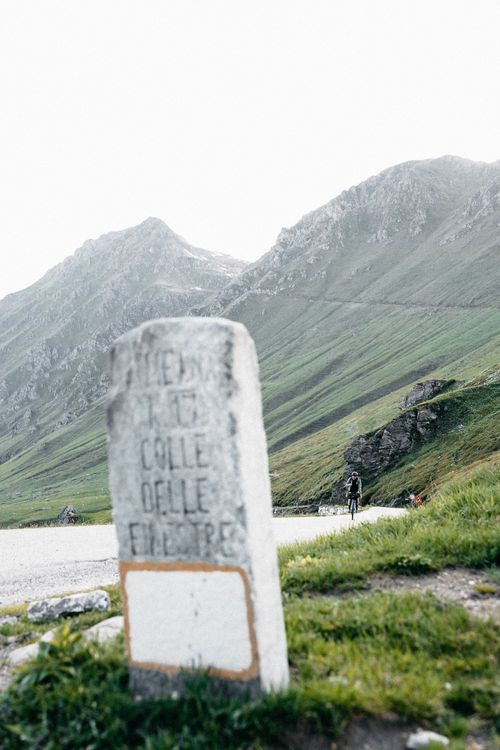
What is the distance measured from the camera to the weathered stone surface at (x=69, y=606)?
1048 cm

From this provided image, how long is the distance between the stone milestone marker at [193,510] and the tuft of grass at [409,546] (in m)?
3.19

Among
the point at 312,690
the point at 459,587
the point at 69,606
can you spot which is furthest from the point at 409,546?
the point at 69,606

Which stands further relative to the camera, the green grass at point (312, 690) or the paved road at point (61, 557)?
the paved road at point (61, 557)

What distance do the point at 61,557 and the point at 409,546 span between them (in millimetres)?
19423

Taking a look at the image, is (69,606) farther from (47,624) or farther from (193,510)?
(193,510)

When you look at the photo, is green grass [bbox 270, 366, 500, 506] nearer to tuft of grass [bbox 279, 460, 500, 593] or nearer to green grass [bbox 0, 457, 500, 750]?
tuft of grass [bbox 279, 460, 500, 593]

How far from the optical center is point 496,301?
19438 cm

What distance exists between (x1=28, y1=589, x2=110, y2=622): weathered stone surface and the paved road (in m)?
5.68

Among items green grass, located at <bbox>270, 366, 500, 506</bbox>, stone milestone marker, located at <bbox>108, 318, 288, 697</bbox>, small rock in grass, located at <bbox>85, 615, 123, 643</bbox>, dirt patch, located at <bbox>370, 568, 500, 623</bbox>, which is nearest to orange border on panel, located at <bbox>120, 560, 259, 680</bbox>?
stone milestone marker, located at <bbox>108, 318, 288, 697</bbox>

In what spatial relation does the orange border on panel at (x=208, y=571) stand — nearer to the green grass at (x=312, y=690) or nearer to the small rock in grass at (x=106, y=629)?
the green grass at (x=312, y=690)

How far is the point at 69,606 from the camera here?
10609mm

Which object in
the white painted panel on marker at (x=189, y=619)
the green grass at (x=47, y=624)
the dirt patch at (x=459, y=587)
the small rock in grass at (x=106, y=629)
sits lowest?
the green grass at (x=47, y=624)

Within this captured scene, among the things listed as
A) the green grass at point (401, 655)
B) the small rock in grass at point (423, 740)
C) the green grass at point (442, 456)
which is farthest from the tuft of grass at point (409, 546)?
the green grass at point (442, 456)

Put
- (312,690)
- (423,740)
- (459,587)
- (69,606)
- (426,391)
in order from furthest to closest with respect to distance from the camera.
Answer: (426,391)
(69,606)
(459,587)
(312,690)
(423,740)
